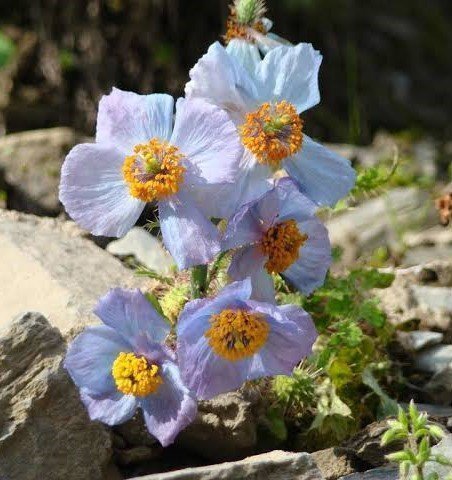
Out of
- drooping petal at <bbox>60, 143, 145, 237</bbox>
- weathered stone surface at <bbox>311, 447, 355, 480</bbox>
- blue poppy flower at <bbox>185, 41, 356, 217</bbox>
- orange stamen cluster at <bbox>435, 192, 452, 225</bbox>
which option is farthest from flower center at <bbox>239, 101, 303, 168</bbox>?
orange stamen cluster at <bbox>435, 192, 452, 225</bbox>

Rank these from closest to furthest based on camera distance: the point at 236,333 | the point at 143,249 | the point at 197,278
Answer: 1. the point at 236,333
2. the point at 197,278
3. the point at 143,249

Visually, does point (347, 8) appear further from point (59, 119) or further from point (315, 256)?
point (315, 256)

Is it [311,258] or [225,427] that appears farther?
[225,427]

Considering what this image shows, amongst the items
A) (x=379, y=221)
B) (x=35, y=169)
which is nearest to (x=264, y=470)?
(x=35, y=169)

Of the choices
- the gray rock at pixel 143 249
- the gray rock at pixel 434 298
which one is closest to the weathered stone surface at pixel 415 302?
the gray rock at pixel 434 298

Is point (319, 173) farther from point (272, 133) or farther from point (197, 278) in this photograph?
point (197, 278)

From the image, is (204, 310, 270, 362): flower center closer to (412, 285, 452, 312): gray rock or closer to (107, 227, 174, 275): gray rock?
(107, 227, 174, 275): gray rock
